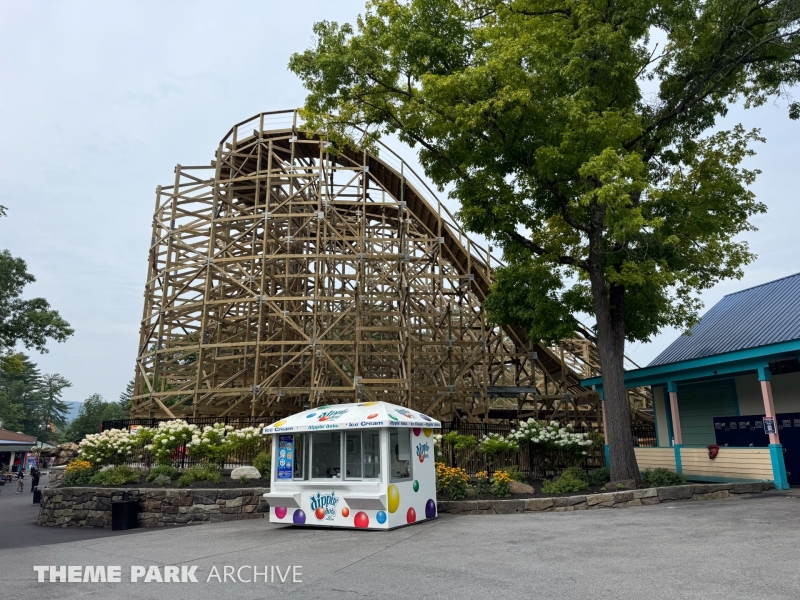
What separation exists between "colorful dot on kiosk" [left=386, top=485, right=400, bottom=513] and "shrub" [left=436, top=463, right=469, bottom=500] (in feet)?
9.09

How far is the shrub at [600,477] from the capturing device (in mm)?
14481

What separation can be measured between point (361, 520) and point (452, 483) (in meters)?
3.23

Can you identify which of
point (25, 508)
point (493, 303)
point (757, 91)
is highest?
point (757, 91)

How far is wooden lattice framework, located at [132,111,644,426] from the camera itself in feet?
72.0

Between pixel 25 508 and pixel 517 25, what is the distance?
23758 mm

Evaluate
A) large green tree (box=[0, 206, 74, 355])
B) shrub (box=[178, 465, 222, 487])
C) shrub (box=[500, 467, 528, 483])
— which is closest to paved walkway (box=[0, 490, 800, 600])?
shrub (box=[500, 467, 528, 483])

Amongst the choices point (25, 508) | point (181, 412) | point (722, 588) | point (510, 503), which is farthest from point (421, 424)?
point (25, 508)

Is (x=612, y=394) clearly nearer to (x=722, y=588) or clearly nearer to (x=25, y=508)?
(x=722, y=588)

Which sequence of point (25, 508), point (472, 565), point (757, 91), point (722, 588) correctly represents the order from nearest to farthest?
point (722, 588), point (472, 565), point (757, 91), point (25, 508)

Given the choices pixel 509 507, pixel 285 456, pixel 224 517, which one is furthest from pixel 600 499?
pixel 224 517

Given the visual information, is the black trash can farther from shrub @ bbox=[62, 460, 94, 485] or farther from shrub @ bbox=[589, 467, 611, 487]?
shrub @ bbox=[589, 467, 611, 487]

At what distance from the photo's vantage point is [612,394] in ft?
46.0

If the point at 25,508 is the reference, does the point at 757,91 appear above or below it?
above

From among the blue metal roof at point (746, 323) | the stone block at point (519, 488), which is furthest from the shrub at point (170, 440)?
the blue metal roof at point (746, 323)
